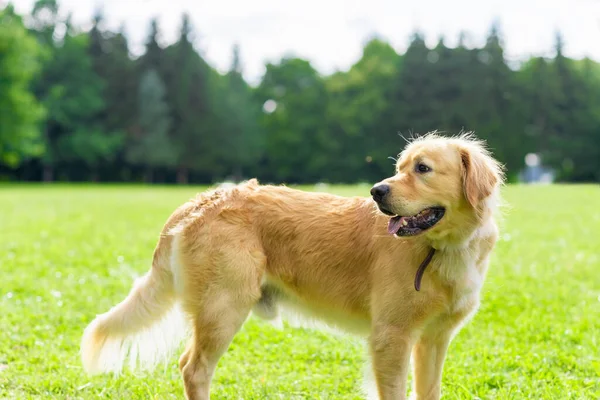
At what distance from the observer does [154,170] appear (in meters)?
53.9

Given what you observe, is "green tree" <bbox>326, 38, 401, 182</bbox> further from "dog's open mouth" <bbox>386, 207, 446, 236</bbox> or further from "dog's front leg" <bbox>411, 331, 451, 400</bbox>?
"dog's open mouth" <bbox>386, 207, 446, 236</bbox>

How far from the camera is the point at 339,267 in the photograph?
422cm

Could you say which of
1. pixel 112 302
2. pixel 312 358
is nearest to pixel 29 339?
pixel 112 302

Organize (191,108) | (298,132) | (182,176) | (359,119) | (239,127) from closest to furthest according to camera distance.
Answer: (191,108) → (359,119) → (239,127) → (182,176) → (298,132)

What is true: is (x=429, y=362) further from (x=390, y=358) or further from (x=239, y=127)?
(x=239, y=127)

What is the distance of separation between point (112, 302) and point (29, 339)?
5.25ft

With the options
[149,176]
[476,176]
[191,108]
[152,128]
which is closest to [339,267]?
[476,176]

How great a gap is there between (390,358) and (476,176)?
1236 mm

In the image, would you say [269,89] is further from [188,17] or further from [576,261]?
[576,261]

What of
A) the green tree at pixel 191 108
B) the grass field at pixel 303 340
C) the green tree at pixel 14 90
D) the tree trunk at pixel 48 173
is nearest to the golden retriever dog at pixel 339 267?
the grass field at pixel 303 340

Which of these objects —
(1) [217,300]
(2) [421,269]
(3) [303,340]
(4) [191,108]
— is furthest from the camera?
(4) [191,108]

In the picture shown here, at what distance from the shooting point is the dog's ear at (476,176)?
373 centimetres

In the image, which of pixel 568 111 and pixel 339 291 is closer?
pixel 339 291

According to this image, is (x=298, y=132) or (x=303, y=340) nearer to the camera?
(x=303, y=340)
